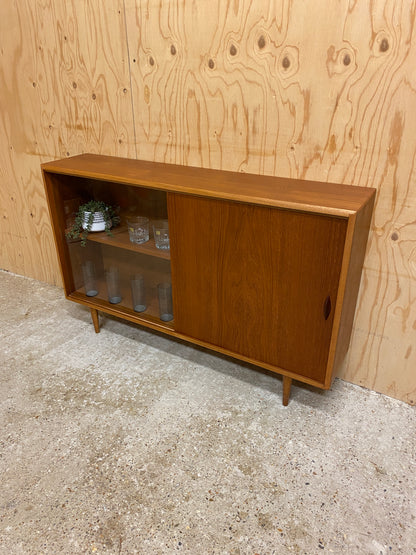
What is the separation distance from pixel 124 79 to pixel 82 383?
1.33 meters

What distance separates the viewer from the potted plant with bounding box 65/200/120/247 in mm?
1863

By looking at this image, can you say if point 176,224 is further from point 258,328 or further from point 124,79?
point 124,79

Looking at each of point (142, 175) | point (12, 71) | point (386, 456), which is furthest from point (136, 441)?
point (12, 71)

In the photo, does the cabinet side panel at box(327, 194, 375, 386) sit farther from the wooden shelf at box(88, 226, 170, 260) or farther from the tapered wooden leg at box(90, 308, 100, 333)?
the tapered wooden leg at box(90, 308, 100, 333)

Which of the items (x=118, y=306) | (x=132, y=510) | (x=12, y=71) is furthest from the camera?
(x=12, y=71)

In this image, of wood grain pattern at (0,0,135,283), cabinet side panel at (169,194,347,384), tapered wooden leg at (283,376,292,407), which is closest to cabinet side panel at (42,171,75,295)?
wood grain pattern at (0,0,135,283)

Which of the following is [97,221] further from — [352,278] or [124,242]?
[352,278]

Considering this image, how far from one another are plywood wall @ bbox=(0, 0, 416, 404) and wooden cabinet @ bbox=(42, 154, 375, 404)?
100 mm

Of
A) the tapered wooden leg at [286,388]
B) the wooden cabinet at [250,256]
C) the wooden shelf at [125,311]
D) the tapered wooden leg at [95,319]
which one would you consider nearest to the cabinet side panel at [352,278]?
the wooden cabinet at [250,256]

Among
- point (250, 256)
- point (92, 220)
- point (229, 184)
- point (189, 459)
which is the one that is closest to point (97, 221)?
point (92, 220)

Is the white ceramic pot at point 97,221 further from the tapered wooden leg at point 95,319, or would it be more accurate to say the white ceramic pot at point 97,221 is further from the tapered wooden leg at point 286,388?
the tapered wooden leg at point 286,388

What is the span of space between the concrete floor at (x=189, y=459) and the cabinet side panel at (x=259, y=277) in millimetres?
263

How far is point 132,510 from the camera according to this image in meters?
1.27

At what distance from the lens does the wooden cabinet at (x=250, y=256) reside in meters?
1.27
